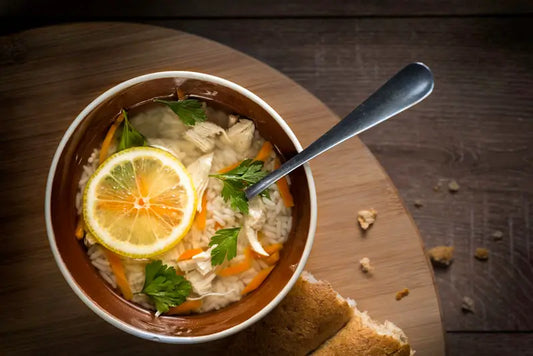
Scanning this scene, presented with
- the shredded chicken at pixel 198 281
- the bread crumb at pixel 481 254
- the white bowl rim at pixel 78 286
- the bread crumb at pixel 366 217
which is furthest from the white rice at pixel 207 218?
the bread crumb at pixel 481 254

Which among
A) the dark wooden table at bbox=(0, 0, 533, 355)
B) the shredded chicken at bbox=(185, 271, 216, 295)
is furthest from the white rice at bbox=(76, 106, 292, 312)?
the dark wooden table at bbox=(0, 0, 533, 355)

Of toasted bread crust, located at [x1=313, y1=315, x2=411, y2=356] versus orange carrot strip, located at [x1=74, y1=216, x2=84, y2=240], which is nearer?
orange carrot strip, located at [x1=74, y1=216, x2=84, y2=240]

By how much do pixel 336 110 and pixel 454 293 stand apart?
824 millimetres

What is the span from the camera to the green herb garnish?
1619 millimetres

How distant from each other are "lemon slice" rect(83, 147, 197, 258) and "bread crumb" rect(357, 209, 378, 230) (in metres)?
0.54

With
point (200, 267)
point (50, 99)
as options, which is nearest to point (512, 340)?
point (200, 267)

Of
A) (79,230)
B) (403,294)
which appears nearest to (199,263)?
(79,230)

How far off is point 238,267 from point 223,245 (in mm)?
112

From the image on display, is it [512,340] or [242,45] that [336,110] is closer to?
[242,45]

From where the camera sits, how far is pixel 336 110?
2215mm

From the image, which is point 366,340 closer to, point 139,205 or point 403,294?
point 403,294

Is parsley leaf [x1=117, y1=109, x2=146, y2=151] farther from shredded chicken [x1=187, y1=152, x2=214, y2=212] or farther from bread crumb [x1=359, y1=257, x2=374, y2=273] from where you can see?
bread crumb [x1=359, y1=257, x2=374, y2=273]

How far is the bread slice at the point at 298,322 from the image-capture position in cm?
177

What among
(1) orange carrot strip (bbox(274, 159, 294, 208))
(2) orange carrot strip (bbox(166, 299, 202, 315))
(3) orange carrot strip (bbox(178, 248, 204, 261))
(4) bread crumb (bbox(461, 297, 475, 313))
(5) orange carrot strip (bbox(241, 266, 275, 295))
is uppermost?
(1) orange carrot strip (bbox(274, 159, 294, 208))
